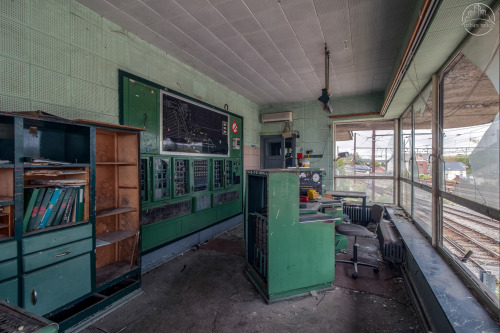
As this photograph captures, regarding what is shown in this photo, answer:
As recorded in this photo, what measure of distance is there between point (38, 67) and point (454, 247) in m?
4.20

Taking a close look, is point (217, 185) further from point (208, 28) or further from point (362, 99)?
point (362, 99)

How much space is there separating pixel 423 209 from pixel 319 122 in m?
3.16

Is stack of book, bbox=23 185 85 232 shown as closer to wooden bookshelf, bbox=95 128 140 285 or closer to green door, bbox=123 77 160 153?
wooden bookshelf, bbox=95 128 140 285

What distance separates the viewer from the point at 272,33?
2941mm

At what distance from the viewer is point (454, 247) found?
2275mm

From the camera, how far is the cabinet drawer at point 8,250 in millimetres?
1612

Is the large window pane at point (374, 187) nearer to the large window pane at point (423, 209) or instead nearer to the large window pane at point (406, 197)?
the large window pane at point (406, 197)


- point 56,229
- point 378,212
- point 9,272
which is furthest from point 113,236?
point 378,212

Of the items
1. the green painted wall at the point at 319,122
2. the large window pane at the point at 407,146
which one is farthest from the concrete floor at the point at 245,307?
the green painted wall at the point at 319,122

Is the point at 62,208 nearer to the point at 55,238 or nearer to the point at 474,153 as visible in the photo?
the point at 55,238

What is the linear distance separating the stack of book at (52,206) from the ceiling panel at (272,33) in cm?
191

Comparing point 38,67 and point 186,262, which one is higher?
point 38,67

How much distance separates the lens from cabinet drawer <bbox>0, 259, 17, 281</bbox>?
5.30 ft

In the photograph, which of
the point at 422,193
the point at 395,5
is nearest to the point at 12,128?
the point at 395,5
